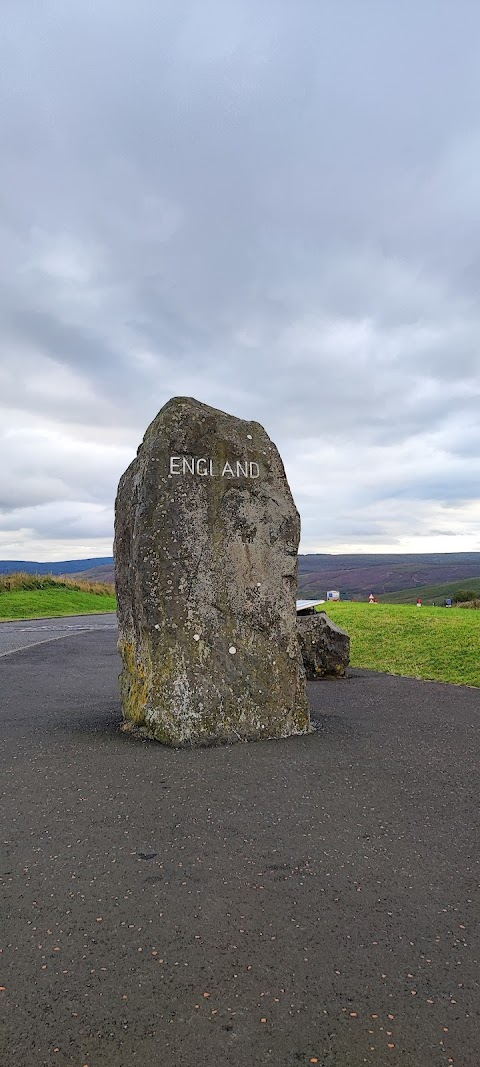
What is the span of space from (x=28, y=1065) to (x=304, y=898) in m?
1.74

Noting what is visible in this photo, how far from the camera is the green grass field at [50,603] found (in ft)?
99.1

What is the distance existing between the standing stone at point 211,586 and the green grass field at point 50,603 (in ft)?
71.5

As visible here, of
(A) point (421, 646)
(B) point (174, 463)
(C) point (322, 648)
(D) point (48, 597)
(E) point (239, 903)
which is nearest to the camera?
(E) point (239, 903)

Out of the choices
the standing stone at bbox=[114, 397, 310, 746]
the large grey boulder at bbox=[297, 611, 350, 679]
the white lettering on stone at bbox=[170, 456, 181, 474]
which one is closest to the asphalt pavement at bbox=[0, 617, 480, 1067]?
the standing stone at bbox=[114, 397, 310, 746]

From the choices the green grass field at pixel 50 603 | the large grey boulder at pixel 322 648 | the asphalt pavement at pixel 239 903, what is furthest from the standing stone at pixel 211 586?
the green grass field at pixel 50 603

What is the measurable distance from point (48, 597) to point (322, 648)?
2673 cm

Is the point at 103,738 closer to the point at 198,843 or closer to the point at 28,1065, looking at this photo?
the point at 198,843

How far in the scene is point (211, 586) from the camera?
23.9ft

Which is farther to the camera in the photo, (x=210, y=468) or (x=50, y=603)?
(x=50, y=603)

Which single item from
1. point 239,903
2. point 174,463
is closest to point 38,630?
point 174,463

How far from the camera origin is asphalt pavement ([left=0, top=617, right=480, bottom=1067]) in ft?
9.11

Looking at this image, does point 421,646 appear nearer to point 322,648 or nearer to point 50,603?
point 322,648

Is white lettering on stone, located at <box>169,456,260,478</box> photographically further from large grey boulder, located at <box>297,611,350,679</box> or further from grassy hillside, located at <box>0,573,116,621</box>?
grassy hillside, located at <box>0,573,116,621</box>

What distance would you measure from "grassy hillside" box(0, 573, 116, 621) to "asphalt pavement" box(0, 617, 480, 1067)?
2382 cm
